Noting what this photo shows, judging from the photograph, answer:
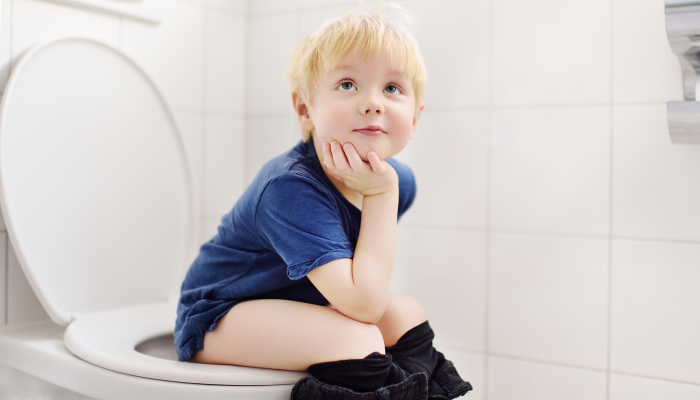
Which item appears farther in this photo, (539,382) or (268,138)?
(268,138)

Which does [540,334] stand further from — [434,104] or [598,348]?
[434,104]

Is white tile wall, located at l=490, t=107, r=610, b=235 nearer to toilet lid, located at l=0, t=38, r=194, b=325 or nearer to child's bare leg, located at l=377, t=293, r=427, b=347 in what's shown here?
child's bare leg, located at l=377, t=293, r=427, b=347

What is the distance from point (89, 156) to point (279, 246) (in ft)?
1.73

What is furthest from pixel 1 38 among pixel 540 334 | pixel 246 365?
pixel 540 334

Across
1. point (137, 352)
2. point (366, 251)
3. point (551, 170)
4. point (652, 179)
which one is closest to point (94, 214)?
point (137, 352)

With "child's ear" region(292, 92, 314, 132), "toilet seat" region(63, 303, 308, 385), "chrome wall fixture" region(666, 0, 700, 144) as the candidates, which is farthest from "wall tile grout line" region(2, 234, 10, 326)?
Answer: "chrome wall fixture" region(666, 0, 700, 144)

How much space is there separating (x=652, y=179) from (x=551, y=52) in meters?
0.31

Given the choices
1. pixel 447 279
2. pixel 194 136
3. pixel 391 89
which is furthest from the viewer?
pixel 194 136

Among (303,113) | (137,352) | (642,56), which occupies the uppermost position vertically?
(642,56)

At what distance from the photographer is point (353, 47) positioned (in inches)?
29.0

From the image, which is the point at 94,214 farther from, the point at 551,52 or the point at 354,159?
the point at 551,52

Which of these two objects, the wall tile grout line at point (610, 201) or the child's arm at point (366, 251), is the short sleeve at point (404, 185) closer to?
the child's arm at point (366, 251)

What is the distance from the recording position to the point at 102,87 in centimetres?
106

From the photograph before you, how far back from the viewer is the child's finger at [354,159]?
730 mm
